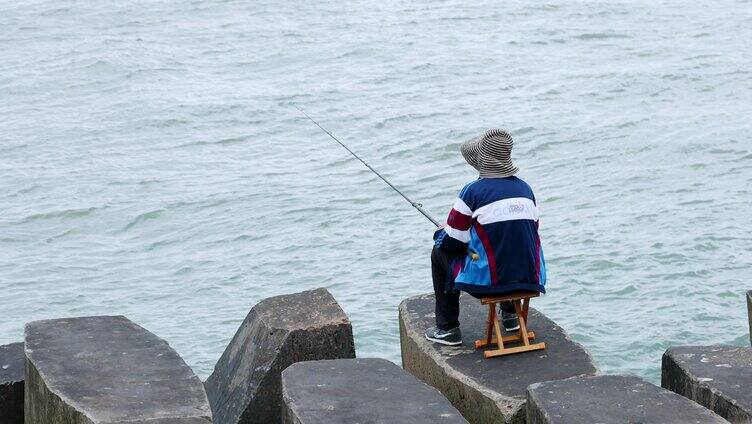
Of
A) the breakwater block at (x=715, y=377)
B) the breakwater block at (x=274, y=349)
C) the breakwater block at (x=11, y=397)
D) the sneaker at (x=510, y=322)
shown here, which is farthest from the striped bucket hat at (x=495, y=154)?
the breakwater block at (x=11, y=397)

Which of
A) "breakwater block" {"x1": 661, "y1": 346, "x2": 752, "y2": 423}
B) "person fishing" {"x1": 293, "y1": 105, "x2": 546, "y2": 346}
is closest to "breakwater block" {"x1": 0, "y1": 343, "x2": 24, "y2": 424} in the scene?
"person fishing" {"x1": 293, "y1": 105, "x2": 546, "y2": 346}

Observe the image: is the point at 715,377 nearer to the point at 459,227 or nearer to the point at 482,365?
the point at 482,365

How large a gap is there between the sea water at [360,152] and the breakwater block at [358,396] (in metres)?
4.18

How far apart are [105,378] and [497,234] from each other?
1.86 meters

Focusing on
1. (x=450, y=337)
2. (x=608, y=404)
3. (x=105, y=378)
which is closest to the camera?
(x=608, y=404)

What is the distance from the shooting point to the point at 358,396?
16.1ft

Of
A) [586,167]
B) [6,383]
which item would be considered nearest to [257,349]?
[6,383]

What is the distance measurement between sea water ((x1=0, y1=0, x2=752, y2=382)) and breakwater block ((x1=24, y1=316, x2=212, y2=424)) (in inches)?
159

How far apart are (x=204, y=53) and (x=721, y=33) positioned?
8.77 m

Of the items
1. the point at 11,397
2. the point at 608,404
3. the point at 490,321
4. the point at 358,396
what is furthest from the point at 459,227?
the point at 11,397

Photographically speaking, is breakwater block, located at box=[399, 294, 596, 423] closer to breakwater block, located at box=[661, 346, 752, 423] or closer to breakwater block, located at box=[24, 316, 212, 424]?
breakwater block, located at box=[661, 346, 752, 423]

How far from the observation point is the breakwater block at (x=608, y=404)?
15.1 feet

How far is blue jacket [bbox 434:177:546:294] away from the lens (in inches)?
225

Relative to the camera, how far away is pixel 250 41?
73.2 feet
